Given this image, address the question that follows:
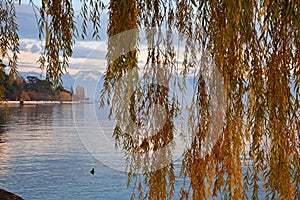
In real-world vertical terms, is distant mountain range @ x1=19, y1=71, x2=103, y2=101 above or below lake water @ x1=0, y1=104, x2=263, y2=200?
above

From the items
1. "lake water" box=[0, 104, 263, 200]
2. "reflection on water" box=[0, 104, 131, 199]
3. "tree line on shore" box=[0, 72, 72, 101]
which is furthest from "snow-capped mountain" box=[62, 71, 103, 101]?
"reflection on water" box=[0, 104, 131, 199]

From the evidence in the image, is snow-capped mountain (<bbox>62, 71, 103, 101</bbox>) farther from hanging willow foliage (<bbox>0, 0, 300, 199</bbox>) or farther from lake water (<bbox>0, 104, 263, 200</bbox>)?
lake water (<bbox>0, 104, 263, 200</bbox>)

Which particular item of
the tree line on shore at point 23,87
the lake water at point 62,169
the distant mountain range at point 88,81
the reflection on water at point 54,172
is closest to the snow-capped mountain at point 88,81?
the distant mountain range at point 88,81

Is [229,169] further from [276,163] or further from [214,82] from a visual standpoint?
[214,82]

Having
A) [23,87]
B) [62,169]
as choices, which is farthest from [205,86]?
[62,169]

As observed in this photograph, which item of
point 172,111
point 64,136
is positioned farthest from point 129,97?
point 64,136

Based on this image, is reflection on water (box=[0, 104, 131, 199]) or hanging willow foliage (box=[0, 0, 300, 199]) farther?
reflection on water (box=[0, 104, 131, 199])

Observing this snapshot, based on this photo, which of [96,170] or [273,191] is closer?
[273,191]

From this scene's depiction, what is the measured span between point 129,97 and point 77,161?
64.3 ft

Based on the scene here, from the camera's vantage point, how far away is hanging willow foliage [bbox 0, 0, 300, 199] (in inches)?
59.9

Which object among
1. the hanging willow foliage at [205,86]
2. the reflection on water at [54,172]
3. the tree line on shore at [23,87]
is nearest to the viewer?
the hanging willow foliage at [205,86]

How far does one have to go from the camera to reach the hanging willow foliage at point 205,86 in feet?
4.99

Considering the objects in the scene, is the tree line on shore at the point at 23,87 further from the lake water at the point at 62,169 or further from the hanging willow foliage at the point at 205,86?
the lake water at the point at 62,169

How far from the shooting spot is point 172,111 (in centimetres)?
186
